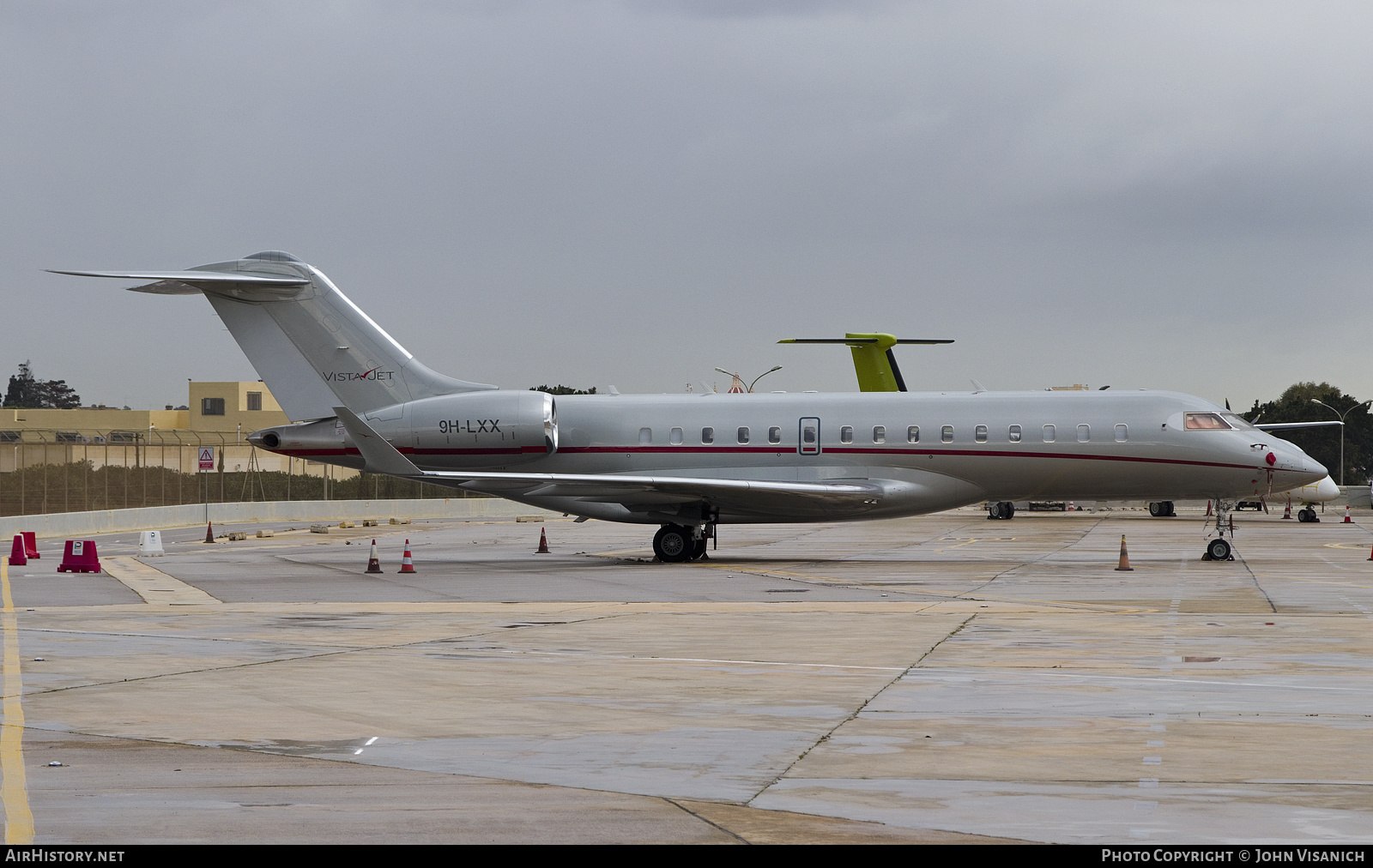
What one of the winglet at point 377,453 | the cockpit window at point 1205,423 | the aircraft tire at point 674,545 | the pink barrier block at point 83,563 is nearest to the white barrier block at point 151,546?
the pink barrier block at point 83,563

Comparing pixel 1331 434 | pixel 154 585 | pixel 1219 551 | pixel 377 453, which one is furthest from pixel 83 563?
pixel 1331 434

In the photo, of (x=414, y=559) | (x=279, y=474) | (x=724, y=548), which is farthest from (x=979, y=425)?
(x=279, y=474)

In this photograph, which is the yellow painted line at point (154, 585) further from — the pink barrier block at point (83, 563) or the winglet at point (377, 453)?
the winglet at point (377, 453)

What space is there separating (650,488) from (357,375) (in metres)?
6.98

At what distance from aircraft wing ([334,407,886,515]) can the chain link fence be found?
8.73m

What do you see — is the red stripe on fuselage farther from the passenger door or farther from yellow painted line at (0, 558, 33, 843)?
yellow painted line at (0, 558, 33, 843)

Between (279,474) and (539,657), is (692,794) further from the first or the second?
(279,474)

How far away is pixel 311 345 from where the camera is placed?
30094mm

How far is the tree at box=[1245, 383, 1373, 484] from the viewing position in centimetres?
11344

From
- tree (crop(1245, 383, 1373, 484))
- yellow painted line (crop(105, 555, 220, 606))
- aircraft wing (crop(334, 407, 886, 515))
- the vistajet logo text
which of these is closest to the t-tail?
the vistajet logo text

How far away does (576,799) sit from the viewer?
24.4 ft

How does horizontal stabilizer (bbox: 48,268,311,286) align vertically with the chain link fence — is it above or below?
above

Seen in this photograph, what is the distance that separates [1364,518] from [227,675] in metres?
53.6

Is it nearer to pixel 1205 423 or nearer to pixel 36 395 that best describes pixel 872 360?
pixel 1205 423
